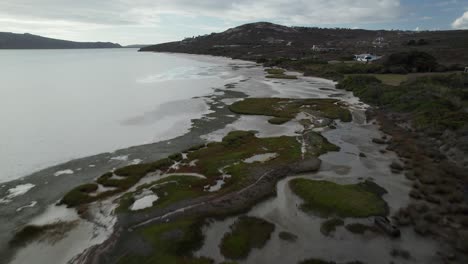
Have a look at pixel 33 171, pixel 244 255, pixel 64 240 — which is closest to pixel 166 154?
pixel 33 171

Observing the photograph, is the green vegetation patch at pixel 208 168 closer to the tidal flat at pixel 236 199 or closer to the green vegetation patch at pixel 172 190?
the green vegetation patch at pixel 172 190

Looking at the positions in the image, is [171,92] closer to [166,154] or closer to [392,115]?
[166,154]

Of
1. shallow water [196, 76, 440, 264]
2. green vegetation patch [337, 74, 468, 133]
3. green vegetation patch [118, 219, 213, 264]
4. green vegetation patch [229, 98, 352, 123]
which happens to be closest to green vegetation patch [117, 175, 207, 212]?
green vegetation patch [118, 219, 213, 264]

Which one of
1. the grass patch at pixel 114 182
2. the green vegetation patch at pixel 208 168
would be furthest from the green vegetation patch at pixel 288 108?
the grass patch at pixel 114 182

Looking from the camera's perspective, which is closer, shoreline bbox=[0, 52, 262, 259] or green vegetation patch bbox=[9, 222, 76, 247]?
green vegetation patch bbox=[9, 222, 76, 247]

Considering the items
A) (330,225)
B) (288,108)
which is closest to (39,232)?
(330,225)

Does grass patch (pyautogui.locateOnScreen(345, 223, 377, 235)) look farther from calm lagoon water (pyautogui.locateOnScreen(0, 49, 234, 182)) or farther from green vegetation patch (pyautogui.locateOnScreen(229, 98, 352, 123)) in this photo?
green vegetation patch (pyautogui.locateOnScreen(229, 98, 352, 123))
